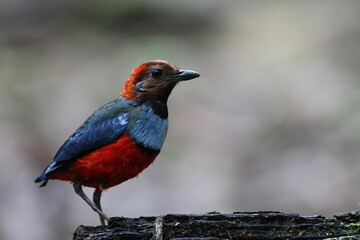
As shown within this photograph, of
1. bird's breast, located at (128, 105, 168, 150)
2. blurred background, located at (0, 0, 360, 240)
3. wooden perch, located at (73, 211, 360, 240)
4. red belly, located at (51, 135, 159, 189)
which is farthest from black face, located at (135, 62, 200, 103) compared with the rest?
blurred background, located at (0, 0, 360, 240)

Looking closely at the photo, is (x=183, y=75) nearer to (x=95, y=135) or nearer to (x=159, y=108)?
(x=159, y=108)

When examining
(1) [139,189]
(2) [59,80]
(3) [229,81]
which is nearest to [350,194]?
(1) [139,189]

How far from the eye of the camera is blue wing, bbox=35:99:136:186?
16.5 ft

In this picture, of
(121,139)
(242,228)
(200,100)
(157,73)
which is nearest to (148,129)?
(121,139)

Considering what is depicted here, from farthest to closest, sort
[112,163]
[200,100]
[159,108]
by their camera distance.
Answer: [200,100]
[159,108]
[112,163]

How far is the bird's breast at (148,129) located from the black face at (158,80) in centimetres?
15

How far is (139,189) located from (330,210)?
2380 millimetres

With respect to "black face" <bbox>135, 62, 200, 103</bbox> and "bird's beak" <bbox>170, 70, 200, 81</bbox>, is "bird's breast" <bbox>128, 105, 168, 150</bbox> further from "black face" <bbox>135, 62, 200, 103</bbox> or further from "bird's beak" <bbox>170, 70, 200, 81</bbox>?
"bird's beak" <bbox>170, 70, 200, 81</bbox>

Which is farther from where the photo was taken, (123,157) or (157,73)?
(157,73)

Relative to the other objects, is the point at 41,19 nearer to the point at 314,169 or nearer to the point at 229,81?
the point at 229,81

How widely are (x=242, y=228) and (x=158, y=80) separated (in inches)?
70.0

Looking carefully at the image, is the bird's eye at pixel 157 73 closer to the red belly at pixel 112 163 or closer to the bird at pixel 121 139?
the bird at pixel 121 139

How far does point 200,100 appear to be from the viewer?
35.4ft

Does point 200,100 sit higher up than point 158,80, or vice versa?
point 200,100
